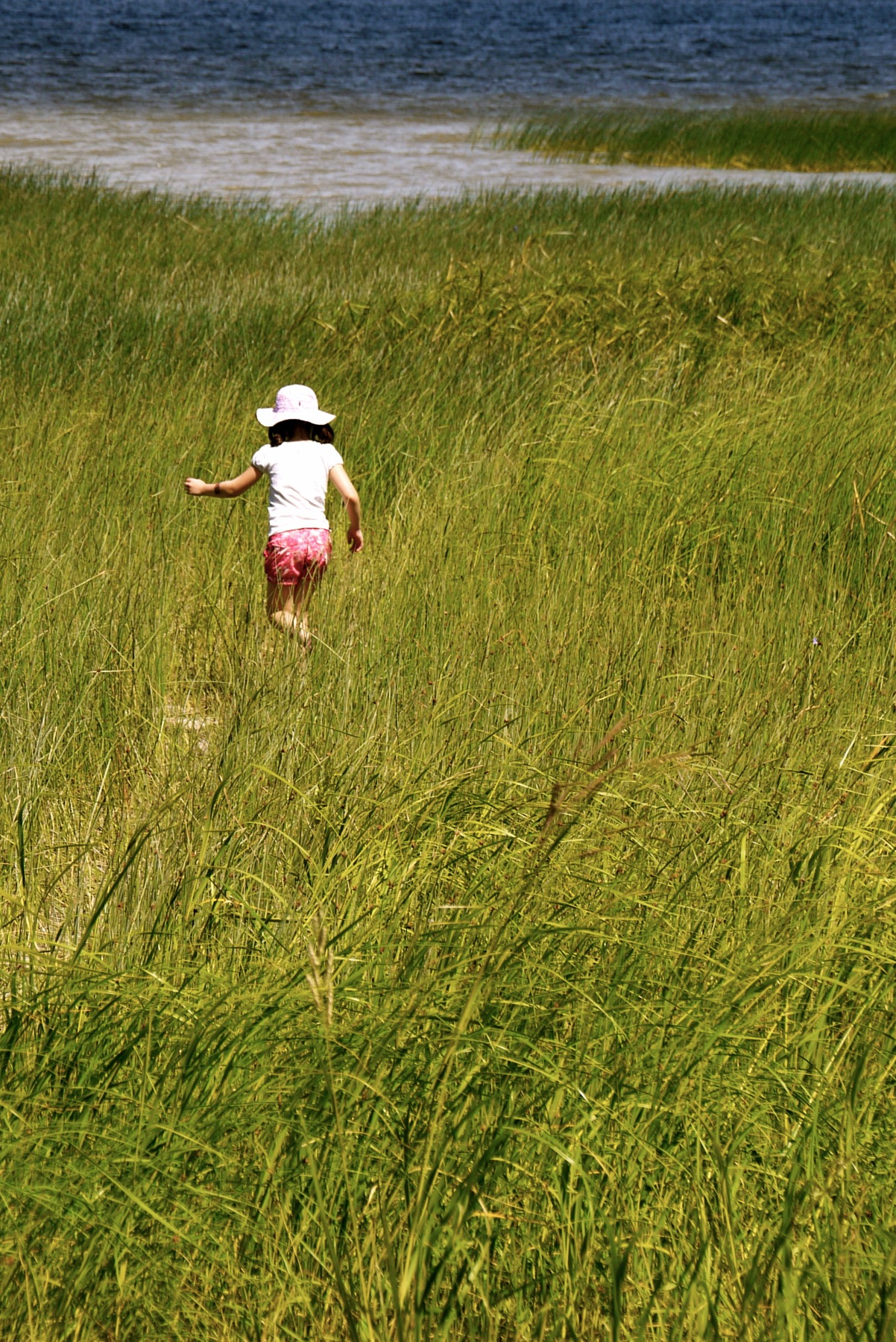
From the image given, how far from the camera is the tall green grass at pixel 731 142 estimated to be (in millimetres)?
19344

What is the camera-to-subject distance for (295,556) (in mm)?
4191

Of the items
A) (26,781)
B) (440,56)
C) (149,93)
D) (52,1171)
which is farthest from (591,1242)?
(440,56)

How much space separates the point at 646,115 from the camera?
2445 centimetres

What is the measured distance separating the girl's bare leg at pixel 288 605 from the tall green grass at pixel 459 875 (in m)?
0.08

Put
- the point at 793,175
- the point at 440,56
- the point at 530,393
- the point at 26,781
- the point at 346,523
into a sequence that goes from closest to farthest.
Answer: the point at 26,781 < the point at 346,523 < the point at 530,393 < the point at 793,175 < the point at 440,56

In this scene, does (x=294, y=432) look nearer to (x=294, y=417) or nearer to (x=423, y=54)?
(x=294, y=417)

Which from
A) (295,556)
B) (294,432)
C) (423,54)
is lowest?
(295,556)

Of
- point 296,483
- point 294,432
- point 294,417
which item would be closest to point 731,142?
point 294,432

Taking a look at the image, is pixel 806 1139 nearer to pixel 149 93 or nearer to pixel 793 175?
pixel 793 175

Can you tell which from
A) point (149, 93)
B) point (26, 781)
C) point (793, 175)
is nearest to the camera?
point (26, 781)

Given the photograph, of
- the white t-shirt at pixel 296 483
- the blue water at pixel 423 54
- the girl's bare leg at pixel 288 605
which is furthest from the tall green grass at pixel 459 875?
the blue water at pixel 423 54

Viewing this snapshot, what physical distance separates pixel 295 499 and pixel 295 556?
0.20 metres

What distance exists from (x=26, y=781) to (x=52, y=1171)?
1.37 m

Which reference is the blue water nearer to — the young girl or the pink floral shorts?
the young girl
